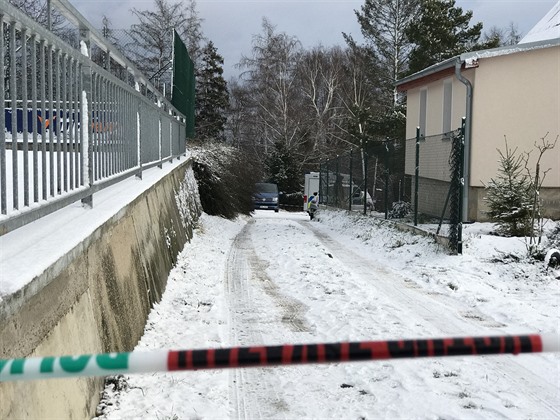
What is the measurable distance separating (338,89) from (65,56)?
134ft

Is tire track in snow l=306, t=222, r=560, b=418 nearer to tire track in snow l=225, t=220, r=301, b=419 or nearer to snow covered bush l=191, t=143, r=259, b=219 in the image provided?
tire track in snow l=225, t=220, r=301, b=419

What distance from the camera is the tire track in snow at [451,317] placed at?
414 cm

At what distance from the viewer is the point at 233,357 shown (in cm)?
154

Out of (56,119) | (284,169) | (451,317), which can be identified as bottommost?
(451,317)

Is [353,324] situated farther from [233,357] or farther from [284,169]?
[284,169]

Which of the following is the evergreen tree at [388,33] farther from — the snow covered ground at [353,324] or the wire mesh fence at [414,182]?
the snow covered ground at [353,324]

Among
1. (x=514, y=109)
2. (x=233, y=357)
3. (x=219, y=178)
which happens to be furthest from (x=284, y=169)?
(x=233, y=357)

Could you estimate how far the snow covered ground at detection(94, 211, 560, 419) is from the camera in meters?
3.83

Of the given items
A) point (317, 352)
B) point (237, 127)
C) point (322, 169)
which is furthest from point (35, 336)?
point (237, 127)

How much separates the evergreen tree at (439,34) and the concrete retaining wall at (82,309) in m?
29.4

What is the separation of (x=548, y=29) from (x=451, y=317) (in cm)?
1279

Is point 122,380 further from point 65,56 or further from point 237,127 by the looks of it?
point 237,127

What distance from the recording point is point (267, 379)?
4371 millimetres

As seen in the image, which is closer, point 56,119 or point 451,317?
point 56,119
